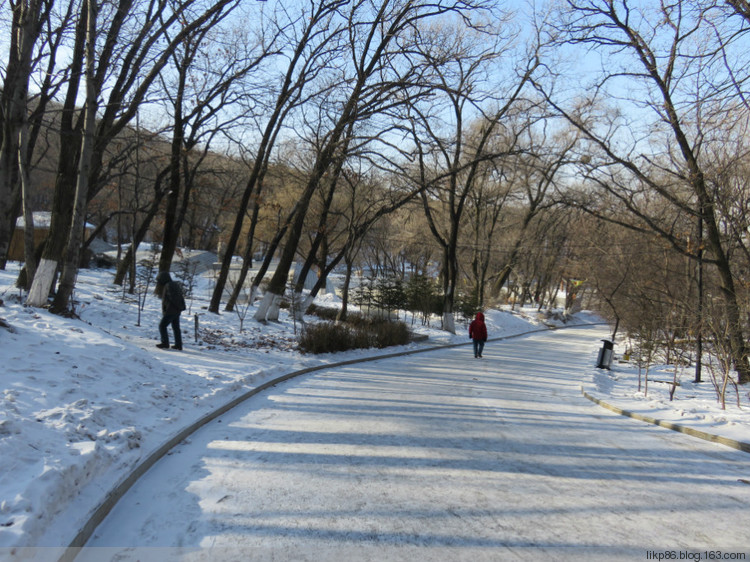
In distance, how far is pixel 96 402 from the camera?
583 cm

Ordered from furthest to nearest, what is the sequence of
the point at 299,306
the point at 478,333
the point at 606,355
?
the point at 299,306
the point at 606,355
the point at 478,333

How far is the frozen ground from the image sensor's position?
367 centimetres

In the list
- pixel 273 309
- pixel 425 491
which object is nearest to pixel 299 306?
pixel 273 309

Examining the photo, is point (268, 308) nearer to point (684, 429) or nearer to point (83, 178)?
point (83, 178)

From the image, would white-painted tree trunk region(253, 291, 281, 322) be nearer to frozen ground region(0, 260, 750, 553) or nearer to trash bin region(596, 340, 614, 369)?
frozen ground region(0, 260, 750, 553)

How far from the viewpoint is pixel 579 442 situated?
6.77 meters

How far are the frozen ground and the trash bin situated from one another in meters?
4.58

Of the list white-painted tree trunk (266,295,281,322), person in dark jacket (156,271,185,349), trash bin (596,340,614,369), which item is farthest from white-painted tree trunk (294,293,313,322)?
trash bin (596,340,614,369)

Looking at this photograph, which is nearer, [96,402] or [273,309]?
[96,402]

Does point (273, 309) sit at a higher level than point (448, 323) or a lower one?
higher

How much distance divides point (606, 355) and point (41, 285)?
57.6ft

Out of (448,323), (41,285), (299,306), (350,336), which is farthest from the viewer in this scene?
(448,323)

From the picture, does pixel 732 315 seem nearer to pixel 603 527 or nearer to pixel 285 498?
pixel 603 527

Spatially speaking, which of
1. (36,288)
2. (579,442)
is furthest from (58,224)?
(579,442)
